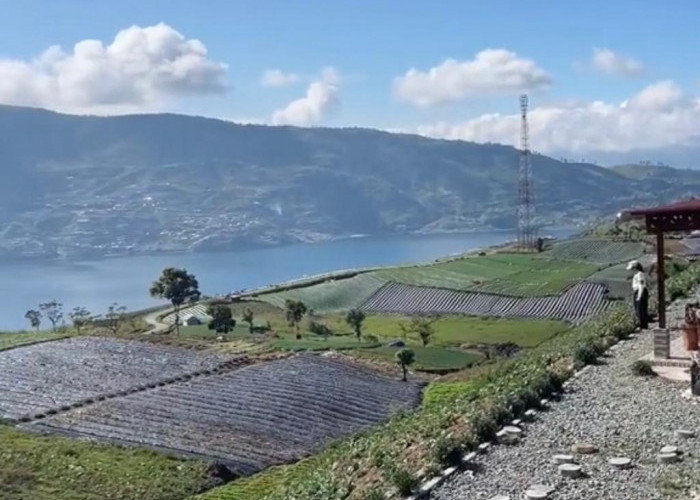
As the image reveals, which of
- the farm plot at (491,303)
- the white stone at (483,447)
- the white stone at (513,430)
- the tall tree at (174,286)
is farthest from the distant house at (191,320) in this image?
the white stone at (483,447)

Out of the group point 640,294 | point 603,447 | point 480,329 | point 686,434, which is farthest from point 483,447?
point 480,329

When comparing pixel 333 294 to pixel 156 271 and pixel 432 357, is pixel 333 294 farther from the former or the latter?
pixel 156 271

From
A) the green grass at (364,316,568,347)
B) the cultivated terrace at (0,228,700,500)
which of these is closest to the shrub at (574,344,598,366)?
the cultivated terrace at (0,228,700,500)

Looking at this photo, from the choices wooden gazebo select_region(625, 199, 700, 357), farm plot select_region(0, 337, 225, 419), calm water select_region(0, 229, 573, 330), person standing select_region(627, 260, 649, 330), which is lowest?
calm water select_region(0, 229, 573, 330)

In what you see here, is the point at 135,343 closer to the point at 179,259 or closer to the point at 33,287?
the point at 33,287

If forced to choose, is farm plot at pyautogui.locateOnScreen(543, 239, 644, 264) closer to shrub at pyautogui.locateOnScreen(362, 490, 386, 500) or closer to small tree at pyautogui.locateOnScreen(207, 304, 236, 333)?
small tree at pyautogui.locateOnScreen(207, 304, 236, 333)

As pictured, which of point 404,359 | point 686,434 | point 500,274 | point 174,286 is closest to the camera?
point 686,434

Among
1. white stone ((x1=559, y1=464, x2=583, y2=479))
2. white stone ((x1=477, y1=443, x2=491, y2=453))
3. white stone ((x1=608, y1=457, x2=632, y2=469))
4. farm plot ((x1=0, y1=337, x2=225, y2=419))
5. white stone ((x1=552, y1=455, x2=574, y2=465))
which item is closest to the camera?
white stone ((x1=559, y1=464, x2=583, y2=479))
